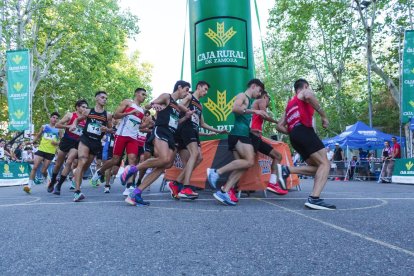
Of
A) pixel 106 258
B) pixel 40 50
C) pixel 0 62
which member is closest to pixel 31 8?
pixel 0 62

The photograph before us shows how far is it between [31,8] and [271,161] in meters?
19.9

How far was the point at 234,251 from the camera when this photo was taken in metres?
2.75

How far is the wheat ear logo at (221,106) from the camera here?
855cm

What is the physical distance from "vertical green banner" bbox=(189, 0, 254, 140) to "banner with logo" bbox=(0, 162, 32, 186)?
9216mm

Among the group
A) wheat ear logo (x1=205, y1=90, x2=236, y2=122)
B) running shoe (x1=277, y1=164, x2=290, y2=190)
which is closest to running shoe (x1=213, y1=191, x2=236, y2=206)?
running shoe (x1=277, y1=164, x2=290, y2=190)

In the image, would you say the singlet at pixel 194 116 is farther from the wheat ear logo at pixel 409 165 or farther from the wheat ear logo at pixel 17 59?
the wheat ear logo at pixel 17 59

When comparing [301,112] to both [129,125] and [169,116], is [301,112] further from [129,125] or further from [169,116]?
[129,125]

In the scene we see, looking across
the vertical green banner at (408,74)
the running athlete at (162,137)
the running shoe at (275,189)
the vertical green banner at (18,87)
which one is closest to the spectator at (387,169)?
the vertical green banner at (408,74)

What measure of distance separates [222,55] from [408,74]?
946 centimetres

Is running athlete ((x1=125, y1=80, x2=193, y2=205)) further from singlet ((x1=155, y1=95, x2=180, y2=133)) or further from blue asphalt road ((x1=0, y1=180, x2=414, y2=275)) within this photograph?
blue asphalt road ((x1=0, y1=180, x2=414, y2=275))

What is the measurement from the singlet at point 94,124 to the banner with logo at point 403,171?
10933 millimetres

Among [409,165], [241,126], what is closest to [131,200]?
[241,126]

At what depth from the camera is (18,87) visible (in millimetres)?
16281

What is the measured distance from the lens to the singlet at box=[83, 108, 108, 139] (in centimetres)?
732
